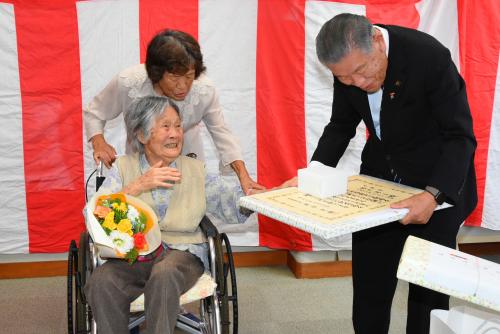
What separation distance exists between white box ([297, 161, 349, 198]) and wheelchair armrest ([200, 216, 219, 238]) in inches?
18.7

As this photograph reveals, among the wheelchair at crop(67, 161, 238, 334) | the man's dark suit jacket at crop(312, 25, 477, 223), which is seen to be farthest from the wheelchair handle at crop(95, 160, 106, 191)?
the man's dark suit jacket at crop(312, 25, 477, 223)

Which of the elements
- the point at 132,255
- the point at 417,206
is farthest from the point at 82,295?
the point at 417,206

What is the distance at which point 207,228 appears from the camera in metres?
1.99

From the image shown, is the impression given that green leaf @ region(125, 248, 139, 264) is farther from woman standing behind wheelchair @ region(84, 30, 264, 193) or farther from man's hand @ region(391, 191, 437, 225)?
man's hand @ region(391, 191, 437, 225)

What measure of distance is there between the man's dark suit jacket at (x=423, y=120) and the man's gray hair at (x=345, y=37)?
0.56 feet

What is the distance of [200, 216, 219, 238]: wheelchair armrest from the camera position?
6.35ft

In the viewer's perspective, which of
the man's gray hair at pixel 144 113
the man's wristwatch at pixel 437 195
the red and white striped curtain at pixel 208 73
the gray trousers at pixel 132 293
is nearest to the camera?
the man's wristwatch at pixel 437 195

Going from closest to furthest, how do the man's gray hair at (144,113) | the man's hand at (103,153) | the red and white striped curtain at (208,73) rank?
the man's gray hair at (144,113) < the man's hand at (103,153) < the red and white striped curtain at (208,73)

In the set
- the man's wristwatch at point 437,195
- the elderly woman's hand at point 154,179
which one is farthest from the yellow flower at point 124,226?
the man's wristwatch at point 437,195

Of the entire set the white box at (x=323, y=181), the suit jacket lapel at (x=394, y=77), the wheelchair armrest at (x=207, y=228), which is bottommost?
the wheelchair armrest at (x=207, y=228)

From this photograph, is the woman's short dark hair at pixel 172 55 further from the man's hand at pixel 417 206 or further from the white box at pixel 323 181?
the man's hand at pixel 417 206

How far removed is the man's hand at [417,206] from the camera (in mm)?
1426

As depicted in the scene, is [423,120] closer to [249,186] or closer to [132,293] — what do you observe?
[249,186]

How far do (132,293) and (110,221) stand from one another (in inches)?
10.4
